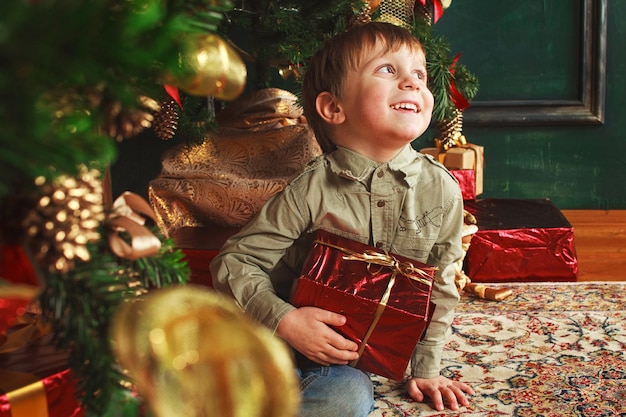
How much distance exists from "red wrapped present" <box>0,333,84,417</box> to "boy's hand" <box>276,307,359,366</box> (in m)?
0.34

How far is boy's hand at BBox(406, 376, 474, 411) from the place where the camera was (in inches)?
39.7

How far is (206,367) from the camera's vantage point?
0.99ft

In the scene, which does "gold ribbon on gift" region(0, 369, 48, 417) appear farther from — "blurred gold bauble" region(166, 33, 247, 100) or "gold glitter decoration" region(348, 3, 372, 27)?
"gold glitter decoration" region(348, 3, 372, 27)

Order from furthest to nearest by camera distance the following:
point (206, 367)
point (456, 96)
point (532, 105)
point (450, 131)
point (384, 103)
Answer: point (532, 105) < point (450, 131) < point (456, 96) < point (384, 103) < point (206, 367)

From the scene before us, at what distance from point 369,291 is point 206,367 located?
0.61 metres

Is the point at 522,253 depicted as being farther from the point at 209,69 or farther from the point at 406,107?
the point at 209,69

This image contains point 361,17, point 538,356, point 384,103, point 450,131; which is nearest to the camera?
point 384,103

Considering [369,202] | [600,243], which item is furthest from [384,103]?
[600,243]

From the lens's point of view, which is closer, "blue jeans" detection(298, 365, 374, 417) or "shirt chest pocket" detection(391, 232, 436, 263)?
"blue jeans" detection(298, 365, 374, 417)

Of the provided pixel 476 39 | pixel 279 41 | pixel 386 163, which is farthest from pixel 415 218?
pixel 476 39

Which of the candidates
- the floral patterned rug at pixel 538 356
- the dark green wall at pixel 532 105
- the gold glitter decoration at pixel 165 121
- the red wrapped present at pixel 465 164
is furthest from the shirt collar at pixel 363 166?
the dark green wall at pixel 532 105

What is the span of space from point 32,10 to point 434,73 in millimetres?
1231

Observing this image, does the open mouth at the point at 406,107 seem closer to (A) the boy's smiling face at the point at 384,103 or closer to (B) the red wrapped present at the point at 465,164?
(A) the boy's smiling face at the point at 384,103

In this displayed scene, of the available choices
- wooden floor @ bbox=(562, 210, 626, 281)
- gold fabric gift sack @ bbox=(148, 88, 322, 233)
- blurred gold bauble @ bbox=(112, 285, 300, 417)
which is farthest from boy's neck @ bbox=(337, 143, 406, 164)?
wooden floor @ bbox=(562, 210, 626, 281)
